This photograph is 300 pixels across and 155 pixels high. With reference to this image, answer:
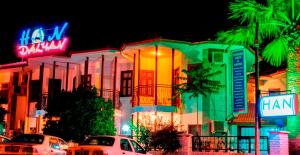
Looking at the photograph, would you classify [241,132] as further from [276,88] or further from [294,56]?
[294,56]

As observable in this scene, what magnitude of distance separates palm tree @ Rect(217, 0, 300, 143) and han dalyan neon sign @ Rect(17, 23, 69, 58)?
1624 centimetres

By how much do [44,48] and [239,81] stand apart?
51.6 feet

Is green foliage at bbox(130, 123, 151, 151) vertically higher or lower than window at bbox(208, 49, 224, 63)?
lower

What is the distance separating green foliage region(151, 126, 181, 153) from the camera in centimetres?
2100

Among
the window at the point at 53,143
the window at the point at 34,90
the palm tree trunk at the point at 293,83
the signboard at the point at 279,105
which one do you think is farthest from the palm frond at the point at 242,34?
the window at the point at 34,90

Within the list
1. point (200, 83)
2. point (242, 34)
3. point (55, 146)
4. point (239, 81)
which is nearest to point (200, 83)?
point (200, 83)

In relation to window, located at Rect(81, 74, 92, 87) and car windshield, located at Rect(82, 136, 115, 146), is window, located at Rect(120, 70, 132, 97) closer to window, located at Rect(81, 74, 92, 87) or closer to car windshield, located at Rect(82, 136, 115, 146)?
window, located at Rect(81, 74, 92, 87)

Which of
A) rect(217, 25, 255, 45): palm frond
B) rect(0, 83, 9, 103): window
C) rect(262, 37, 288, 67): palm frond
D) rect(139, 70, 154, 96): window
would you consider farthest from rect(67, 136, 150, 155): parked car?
rect(0, 83, 9, 103): window

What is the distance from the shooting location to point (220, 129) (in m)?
26.2

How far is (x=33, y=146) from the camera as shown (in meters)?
17.5

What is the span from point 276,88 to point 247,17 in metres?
11.8

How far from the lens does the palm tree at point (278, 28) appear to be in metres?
18.5

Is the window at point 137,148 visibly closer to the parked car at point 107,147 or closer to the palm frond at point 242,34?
the parked car at point 107,147

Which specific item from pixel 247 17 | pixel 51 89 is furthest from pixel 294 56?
pixel 51 89
